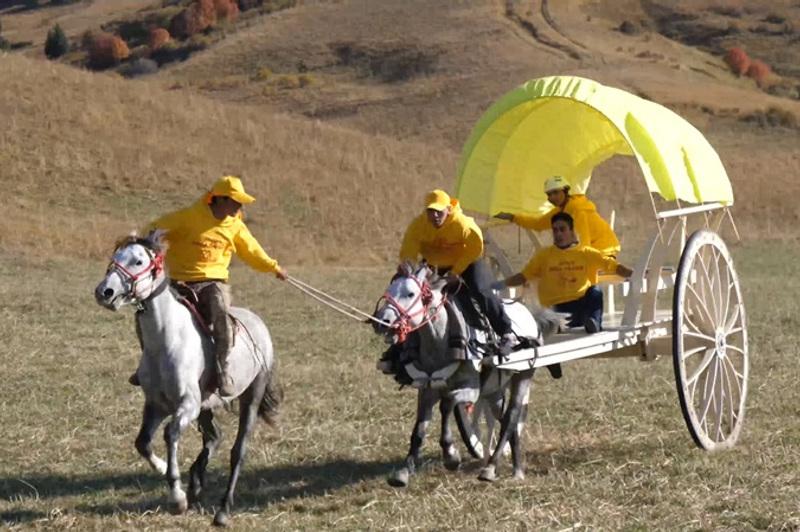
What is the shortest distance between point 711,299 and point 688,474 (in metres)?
1.96

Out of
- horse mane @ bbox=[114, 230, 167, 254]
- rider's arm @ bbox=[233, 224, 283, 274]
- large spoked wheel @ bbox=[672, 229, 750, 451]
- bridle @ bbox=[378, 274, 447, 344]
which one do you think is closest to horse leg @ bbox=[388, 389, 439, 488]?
bridle @ bbox=[378, 274, 447, 344]

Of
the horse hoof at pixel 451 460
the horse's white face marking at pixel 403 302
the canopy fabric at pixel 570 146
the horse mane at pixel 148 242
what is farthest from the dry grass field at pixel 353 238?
the canopy fabric at pixel 570 146

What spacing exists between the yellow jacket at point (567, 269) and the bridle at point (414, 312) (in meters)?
1.91

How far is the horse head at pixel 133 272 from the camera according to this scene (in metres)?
8.66

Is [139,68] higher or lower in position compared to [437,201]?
lower

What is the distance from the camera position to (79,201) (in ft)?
115

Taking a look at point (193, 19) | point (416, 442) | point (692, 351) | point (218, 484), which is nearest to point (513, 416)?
point (416, 442)

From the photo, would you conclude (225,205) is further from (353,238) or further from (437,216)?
(353,238)

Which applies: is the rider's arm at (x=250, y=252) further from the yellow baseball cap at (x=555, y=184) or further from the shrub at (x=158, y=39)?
the shrub at (x=158, y=39)

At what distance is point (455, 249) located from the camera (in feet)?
34.4

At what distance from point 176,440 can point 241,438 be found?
0.81m

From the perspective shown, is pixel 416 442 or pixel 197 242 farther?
→ pixel 197 242

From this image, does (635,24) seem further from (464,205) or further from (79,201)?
(464,205)

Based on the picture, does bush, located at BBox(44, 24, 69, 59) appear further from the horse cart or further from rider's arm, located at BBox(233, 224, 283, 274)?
rider's arm, located at BBox(233, 224, 283, 274)
